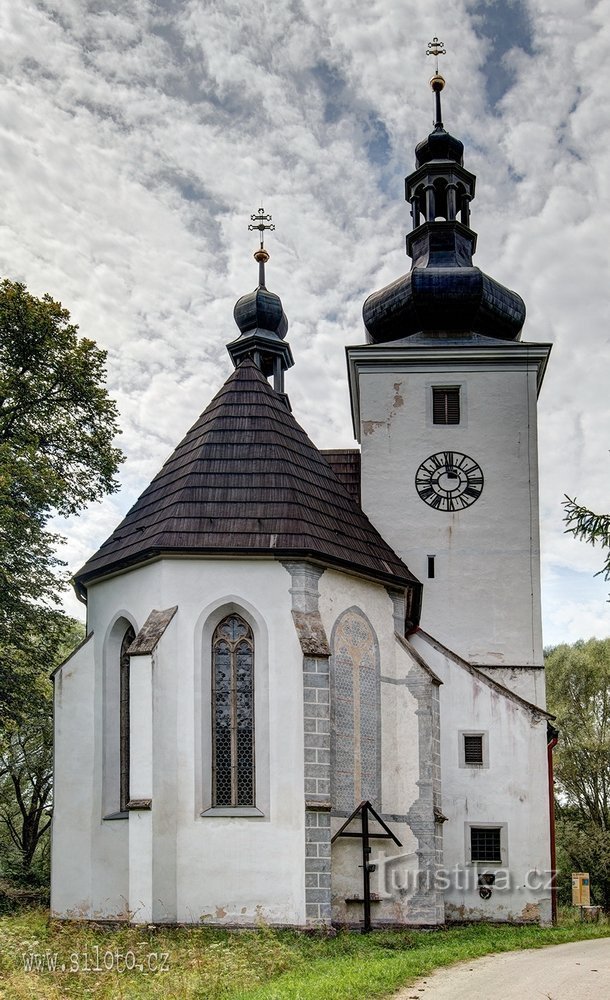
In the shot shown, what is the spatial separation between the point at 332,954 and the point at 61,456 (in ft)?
36.8

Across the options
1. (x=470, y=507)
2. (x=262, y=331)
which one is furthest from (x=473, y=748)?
(x=262, y=331)

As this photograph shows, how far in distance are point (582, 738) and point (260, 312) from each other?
20.3 meters

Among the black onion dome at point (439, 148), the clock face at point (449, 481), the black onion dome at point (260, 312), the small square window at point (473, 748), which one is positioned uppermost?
the black onion dome at point (439, 148)

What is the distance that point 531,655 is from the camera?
928 inches

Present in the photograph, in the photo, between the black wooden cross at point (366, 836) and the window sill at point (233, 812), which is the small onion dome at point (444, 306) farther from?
the window sill at point (233, 812)

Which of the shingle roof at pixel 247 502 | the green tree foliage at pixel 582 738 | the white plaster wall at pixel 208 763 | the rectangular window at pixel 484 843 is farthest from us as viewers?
the green tree foliage at pixel 582 738

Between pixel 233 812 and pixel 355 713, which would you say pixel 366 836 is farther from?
pixel 233 812

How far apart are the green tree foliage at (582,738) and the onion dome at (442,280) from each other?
1830cm

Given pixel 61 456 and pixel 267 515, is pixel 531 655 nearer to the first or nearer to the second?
pixel 267 515

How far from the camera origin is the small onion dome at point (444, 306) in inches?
979

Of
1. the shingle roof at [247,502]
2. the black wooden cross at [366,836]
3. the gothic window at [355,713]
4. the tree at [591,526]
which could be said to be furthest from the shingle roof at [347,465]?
the tree at [591,526]

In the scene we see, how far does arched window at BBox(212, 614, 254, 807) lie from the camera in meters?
16.4

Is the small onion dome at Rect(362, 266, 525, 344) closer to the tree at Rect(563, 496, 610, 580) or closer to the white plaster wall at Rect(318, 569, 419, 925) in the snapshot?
the white plaster wall at Rect(318, 569, 419, 925)

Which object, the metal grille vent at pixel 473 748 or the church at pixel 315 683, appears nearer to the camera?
the church at pixel 315 683
